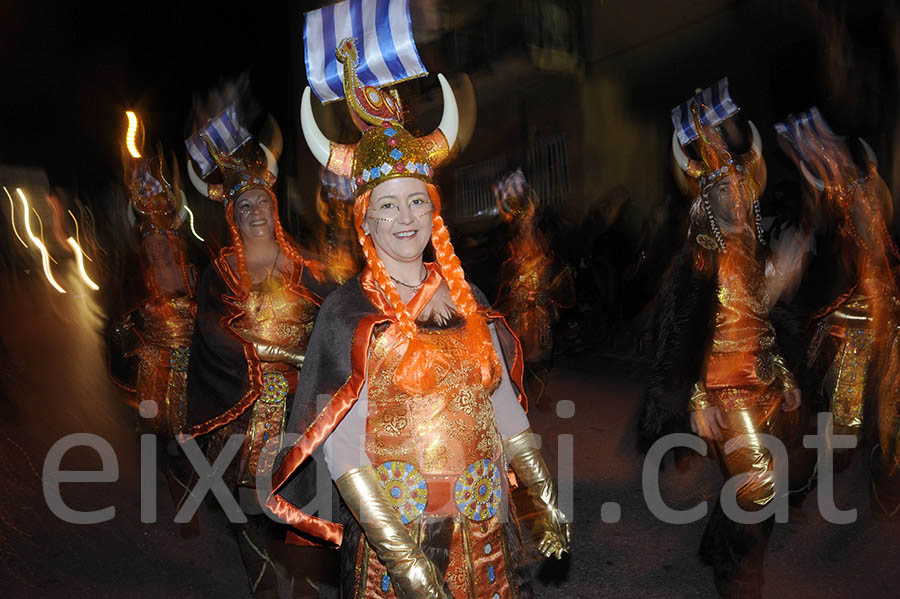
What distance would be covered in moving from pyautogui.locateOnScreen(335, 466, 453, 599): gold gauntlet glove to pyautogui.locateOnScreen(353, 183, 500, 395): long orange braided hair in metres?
0.34

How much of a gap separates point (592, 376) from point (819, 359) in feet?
18.1

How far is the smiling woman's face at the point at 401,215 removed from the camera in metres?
2.33

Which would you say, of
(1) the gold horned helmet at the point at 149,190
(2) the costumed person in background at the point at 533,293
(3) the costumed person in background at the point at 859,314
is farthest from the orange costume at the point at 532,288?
(1) the gold horned helmet at the point at 149,190

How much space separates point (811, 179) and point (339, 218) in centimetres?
491

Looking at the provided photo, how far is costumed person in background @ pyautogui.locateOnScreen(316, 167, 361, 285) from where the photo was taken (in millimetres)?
7168

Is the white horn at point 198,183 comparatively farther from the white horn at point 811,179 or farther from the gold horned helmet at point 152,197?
the white horn at point 811,179

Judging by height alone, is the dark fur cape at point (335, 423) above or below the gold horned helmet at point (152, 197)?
below

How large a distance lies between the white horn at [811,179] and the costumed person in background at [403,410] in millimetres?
3785

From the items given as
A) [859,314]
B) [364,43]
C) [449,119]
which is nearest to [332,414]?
[449,119]

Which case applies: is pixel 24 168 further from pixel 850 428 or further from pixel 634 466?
pixel 850 428

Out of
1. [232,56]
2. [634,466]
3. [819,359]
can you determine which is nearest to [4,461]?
[634,466]

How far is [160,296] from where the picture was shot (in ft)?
19.5

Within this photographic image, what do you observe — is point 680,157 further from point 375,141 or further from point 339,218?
point 339,218

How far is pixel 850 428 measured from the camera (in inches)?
196
